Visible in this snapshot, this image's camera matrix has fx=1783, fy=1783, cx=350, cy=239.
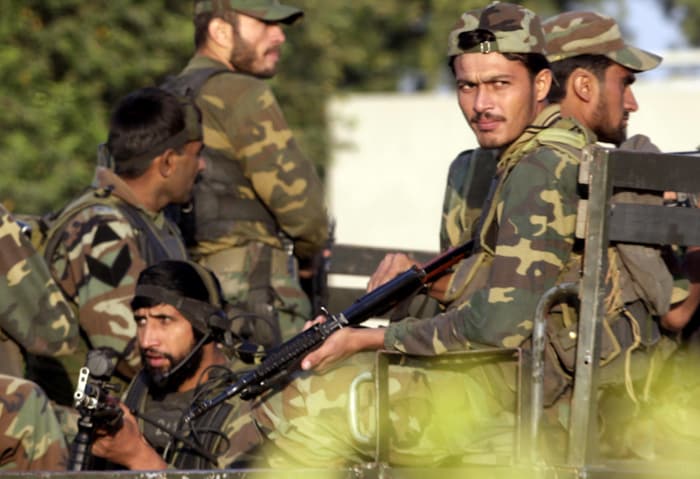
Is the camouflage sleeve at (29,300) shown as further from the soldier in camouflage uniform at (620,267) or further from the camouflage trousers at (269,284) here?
the soldier in camouflage uniform at (620,267)

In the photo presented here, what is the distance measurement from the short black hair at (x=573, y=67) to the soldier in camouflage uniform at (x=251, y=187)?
1.65 metres

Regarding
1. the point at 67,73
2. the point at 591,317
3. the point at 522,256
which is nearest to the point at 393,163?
the point at 67,73

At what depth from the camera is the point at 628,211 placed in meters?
4.16

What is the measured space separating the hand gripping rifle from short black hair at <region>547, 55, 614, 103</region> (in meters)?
0.58

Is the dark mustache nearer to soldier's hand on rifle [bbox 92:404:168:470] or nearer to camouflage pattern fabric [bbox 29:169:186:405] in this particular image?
soldier's hand on rifle [bbox 92:404:168:470]

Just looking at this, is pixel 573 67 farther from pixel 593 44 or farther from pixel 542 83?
pixel 542 83

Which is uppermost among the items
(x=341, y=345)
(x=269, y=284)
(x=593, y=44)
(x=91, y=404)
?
(x=593, y=44)

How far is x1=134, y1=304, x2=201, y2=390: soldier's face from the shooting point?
554 cm

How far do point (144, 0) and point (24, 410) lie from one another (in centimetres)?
1117

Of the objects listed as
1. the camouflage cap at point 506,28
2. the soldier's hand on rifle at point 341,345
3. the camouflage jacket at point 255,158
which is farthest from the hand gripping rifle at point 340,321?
the camouflage jacket at point 255,158

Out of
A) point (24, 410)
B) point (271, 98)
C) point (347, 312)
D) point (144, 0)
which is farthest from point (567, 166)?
point (144, 0)

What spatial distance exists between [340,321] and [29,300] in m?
1.20

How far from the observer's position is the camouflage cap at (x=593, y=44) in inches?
202

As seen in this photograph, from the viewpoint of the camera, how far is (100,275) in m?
5.73
